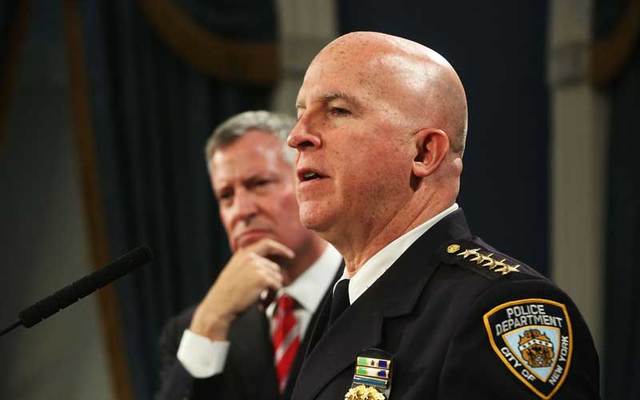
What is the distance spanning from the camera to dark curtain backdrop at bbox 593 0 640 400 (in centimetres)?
353

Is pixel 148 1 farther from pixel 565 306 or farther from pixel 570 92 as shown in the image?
pixel 565 306

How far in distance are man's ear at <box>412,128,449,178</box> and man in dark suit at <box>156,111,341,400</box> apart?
2.89ft

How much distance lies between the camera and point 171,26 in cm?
374

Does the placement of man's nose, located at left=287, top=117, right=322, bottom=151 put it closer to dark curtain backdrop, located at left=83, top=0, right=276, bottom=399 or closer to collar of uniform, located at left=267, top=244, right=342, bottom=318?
collar of uniform, located at left=267, top=244, right=342, bottom=318

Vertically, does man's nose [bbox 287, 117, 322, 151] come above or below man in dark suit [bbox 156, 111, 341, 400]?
above

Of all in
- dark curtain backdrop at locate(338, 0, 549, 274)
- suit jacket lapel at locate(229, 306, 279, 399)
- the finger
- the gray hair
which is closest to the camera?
suit jacket lapel at locate(229, 306, 279, 399)

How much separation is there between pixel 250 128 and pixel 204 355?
0.61m

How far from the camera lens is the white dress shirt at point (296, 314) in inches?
95.0

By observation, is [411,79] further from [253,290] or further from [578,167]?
[578,167]

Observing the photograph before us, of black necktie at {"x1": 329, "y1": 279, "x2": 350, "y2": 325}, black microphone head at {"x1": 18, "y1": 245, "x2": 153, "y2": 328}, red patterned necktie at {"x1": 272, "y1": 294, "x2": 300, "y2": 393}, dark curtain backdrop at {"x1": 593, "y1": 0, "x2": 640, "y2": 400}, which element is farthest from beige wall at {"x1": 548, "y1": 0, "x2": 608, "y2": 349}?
black microphone head at {"x1": 18, "y1": 245, "x2": 153, "y2": 328}

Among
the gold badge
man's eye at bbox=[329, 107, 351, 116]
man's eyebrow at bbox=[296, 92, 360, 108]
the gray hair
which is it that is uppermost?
man's eyebrow at bbox=[296, 92, 360, 108]

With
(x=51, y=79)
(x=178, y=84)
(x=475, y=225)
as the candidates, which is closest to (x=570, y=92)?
(x=475, y=225)

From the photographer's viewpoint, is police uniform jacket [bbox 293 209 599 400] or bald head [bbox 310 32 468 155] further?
bald head [bbox 310 32 468 155]

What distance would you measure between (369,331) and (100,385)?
2463 mm
